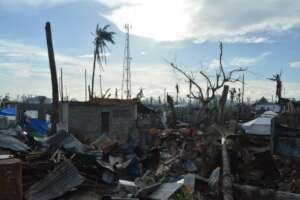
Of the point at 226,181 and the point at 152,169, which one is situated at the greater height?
the point at 226,181

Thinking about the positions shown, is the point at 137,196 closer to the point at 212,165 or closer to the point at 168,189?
the point at 168,189

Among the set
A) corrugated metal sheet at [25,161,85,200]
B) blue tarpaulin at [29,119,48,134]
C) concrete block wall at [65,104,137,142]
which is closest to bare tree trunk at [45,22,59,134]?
concrete block wall at [65,104,137,142]

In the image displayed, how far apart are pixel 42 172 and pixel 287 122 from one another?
11849mm

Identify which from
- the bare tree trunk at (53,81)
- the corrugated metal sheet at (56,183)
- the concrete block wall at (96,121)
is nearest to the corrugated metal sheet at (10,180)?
the corrugated metal sheet at (56,183)

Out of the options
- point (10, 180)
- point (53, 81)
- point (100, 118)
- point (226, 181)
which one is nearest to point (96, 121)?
point (100, 118)

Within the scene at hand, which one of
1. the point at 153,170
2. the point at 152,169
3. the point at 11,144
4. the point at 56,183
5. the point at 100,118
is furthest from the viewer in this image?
the point at 100,118

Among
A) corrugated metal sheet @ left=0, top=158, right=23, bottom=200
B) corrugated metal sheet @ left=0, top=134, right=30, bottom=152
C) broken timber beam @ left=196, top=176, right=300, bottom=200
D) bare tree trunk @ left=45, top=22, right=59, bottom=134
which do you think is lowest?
broken timber beam @ left=196, top=176, right=300, bottom=200

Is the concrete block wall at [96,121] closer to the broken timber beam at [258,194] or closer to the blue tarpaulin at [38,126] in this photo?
the blue tarpaulin at [38,126]

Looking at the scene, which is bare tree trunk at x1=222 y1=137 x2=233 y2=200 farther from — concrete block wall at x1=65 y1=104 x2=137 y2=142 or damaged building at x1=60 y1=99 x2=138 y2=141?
damaged building at x1=60 y1=99 x2=138 y2=141

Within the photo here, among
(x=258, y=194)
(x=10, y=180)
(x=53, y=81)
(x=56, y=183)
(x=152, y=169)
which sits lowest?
(x=152, y=169)

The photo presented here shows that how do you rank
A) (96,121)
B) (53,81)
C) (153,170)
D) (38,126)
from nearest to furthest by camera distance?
(153,170)
(53,81)
(96,121)
(38,126)

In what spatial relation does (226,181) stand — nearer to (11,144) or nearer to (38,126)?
(11,144)

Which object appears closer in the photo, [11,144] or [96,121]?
[11,144]

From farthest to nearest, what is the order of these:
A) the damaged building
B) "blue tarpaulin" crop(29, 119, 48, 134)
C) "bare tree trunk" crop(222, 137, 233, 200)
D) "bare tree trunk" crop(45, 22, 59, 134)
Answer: "blue tarpaulin" crop(29, 119, 48, 134), the damaged building, "bare tree trunk" crop(45, 22, 59, 134), "bare tree trunk" crop(222, 137, 233, 200)
